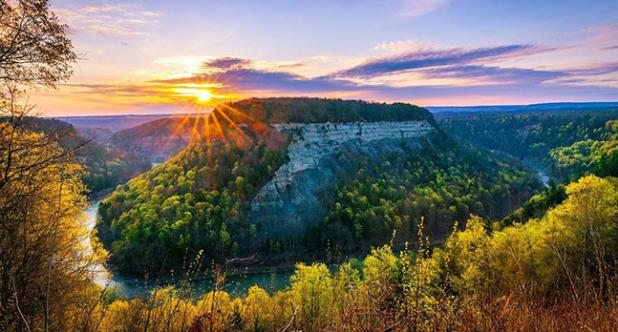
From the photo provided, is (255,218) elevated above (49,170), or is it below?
below

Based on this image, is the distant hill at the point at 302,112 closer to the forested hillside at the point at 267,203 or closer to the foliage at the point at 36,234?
the forested hillside at the point at 267,203

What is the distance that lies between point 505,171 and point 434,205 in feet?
120

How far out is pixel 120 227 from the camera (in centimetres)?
5319

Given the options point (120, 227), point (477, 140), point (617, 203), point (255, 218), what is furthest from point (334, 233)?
point (477, 140)

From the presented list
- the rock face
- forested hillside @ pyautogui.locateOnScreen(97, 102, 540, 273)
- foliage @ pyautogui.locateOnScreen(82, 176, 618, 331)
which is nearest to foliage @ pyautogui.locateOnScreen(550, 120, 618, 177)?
forested hillside @ pyautogui.locateOnScreen(97, 102, 540, 273)

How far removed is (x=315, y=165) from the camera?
69.6m

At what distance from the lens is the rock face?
5928cm

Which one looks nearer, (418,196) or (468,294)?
(468,294)

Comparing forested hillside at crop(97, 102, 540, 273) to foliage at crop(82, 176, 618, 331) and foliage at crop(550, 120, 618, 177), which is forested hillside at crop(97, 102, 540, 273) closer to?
foliage at crop(550, 120, 618, 177)

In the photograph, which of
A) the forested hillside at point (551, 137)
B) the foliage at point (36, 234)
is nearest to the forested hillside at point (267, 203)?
the forested hillside at point (551, 137)

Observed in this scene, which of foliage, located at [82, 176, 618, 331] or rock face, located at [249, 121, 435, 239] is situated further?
rock face, located at [249, 121, 435, 239]

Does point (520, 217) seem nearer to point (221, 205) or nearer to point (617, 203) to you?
point (617, 203)

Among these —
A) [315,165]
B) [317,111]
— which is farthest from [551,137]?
[315,165]

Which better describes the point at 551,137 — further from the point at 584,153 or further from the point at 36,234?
the point at 36,234
